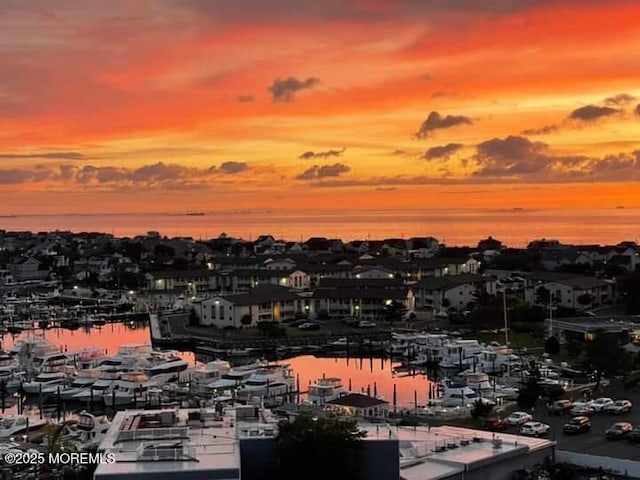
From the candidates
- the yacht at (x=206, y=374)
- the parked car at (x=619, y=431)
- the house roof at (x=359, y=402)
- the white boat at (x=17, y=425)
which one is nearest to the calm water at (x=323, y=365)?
the yacht at (x=206, y=374)

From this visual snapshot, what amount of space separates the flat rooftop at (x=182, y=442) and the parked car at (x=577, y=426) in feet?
17.1

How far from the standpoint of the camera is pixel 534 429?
12.0 meters

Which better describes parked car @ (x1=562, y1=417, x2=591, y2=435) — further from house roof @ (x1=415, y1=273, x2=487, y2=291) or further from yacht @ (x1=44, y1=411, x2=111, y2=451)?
house roof @ (x1=415, y1=273, x2=487, y2=291)

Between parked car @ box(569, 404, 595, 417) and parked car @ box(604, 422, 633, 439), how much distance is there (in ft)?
4.47

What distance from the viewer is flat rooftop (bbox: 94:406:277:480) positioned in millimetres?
6205

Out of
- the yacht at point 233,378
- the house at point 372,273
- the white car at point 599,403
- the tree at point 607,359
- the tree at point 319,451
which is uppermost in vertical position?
the house at point 372,273

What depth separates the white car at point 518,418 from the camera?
1270 cm

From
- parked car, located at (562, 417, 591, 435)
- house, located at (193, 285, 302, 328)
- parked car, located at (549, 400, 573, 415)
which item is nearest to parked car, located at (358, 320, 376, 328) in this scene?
house, located at (193, 285, 302, 328)

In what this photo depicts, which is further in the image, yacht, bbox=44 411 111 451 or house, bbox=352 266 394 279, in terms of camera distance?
house, bbox=352 266 394 279

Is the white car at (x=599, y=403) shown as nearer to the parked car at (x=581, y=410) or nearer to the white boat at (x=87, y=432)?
the parked car at (x=581, y=410)

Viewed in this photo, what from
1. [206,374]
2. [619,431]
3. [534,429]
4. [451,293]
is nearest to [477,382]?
[534,429]

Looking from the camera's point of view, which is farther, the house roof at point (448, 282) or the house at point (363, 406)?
the house roof at point (448, 282)

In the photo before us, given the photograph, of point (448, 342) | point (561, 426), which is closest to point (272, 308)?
point (448, 342)

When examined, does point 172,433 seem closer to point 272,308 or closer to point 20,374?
point 20,374
